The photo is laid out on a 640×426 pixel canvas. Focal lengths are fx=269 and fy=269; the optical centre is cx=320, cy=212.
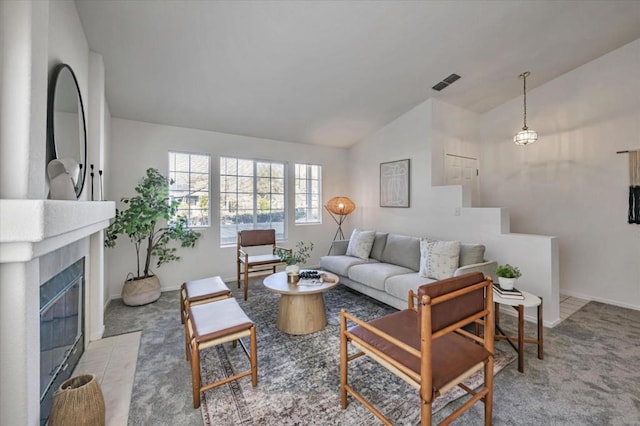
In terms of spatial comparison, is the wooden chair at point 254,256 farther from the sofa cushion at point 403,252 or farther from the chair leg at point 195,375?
the chair leg at point 195,375

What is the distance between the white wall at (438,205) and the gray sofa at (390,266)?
477 mm

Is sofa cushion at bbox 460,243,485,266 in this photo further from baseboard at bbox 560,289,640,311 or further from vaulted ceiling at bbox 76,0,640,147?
vaulted ceiling at bbox 76,0,640,147

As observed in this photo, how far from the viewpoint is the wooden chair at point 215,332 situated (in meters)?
1.72

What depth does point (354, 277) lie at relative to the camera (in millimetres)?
3699

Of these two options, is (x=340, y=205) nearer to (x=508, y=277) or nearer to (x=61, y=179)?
(x=508, y=277)

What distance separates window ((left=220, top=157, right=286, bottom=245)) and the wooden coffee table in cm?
210

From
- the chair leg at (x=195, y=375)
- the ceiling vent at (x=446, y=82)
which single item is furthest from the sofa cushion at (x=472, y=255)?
the chair leg at (x=195, y=375)

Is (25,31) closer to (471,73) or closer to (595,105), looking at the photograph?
(471,73)

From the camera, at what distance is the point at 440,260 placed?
121 inches

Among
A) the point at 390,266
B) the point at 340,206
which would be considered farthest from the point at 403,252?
the point at 340,206

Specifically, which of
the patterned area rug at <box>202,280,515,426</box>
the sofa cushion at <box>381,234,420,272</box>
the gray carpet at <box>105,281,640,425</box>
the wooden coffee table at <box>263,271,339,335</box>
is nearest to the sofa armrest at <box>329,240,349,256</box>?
the sofa cushion at <box>381,234,420,272</box>

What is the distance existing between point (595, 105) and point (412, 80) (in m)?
2.48

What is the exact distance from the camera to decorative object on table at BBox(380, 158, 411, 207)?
446cm

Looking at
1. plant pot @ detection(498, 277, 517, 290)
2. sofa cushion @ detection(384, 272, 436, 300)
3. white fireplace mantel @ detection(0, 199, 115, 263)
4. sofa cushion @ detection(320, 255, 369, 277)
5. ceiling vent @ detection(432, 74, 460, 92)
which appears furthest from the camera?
sofa cushion @ detection(320, 255, 369, 277)
